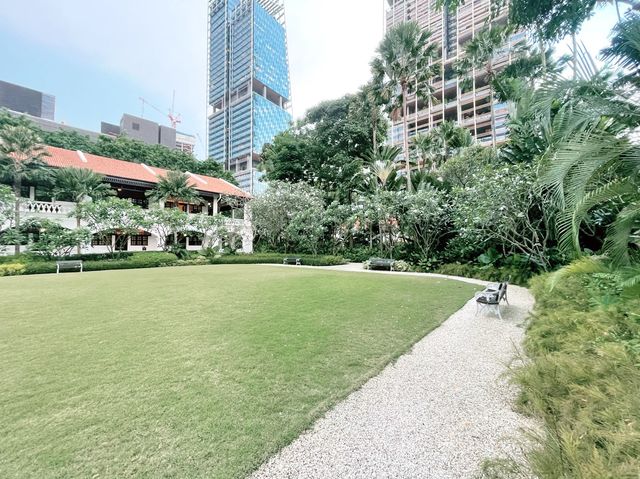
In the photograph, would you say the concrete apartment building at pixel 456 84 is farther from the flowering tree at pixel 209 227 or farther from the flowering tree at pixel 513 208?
the flowering tree at pixel 513 208

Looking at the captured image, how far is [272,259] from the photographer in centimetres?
2230

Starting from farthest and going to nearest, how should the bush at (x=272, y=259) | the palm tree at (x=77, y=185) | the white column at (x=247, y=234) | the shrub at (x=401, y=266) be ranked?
the white column at (x=247, y=234), the bush at (x=272, y=259), the palm tree at (x=77, y=185), the shrub at (x=401, y=266)

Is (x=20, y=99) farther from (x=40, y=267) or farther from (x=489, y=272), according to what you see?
(x=489, y=272)

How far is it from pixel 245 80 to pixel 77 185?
72.5 metres

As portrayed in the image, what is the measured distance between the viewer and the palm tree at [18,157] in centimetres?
1759

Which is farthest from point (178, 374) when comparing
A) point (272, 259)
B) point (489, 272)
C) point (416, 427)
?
point (272, 259)

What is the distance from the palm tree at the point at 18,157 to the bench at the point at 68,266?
4.51 metres

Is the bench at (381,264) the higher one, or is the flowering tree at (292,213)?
the flowering tree at (292,213)

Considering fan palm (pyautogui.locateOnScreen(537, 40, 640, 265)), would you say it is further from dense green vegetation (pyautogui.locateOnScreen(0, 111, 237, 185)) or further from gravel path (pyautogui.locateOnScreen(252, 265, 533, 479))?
dense green vegetation (pyautogui.locateOnScreen(0, 111, 237, 185))

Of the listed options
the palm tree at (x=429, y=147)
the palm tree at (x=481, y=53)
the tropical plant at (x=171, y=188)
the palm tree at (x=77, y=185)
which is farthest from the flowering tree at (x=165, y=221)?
the palm tree at (x=481, y=53)

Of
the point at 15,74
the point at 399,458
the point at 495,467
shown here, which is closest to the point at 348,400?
the point at 399,458

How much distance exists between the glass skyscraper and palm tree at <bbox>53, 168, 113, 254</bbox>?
165 ft

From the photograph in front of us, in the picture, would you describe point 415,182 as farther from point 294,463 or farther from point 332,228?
point 294,463

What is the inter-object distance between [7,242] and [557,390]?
25.3 meters
